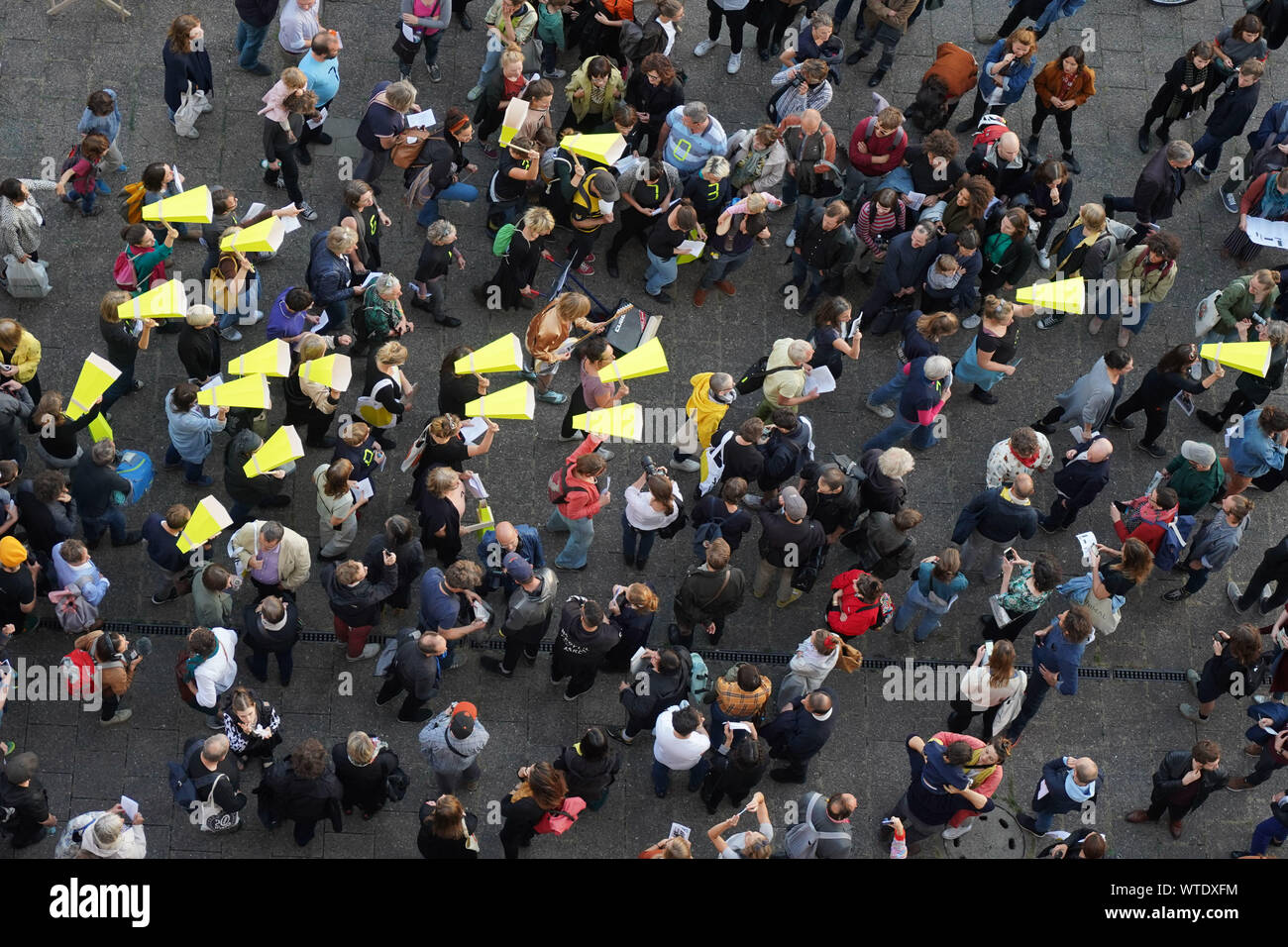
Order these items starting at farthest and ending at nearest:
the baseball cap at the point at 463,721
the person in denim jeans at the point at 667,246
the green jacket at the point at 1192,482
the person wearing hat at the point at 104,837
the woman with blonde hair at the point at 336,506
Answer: the person in denim jeans at the point at 667,246 → the green jacket at the point at 1192,482 → the woman with blonde hair at the point at 336,506 → the baseball cap at the point at 463,721 → the person wearing hat at the point at 104,837

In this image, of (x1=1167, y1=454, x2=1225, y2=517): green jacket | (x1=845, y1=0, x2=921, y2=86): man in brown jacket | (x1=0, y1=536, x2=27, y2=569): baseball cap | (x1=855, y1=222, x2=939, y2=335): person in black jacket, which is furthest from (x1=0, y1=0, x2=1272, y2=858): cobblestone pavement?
(x1=0, y1=536, x2=27, y2=569): baseball cap

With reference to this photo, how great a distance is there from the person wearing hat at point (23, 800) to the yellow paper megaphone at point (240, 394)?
325 centimetres

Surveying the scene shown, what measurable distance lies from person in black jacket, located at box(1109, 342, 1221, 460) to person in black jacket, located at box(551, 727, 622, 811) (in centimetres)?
658

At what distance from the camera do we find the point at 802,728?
13.1 metres

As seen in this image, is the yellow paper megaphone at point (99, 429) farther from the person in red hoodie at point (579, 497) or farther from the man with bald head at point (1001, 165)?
the man with bald head at point (1001, 165)

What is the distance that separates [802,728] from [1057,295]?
5.32 m

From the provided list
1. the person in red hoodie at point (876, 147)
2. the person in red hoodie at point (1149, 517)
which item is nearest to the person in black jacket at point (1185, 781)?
the person in red hoodie at point (1149, 517)

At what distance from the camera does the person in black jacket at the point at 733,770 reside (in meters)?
12.8

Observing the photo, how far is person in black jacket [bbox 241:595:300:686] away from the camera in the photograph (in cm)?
1298

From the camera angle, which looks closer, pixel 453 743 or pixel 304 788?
pixel 304 788

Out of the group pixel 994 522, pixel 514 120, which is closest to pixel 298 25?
pixel 514 120

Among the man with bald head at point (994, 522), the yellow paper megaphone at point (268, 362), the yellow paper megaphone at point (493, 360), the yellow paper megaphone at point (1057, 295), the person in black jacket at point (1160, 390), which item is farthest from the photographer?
the yellow paper megaphone at point (1057, 295)

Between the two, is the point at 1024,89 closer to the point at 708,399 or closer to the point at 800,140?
the point at 800,140

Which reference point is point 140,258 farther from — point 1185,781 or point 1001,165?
point 1185,781
